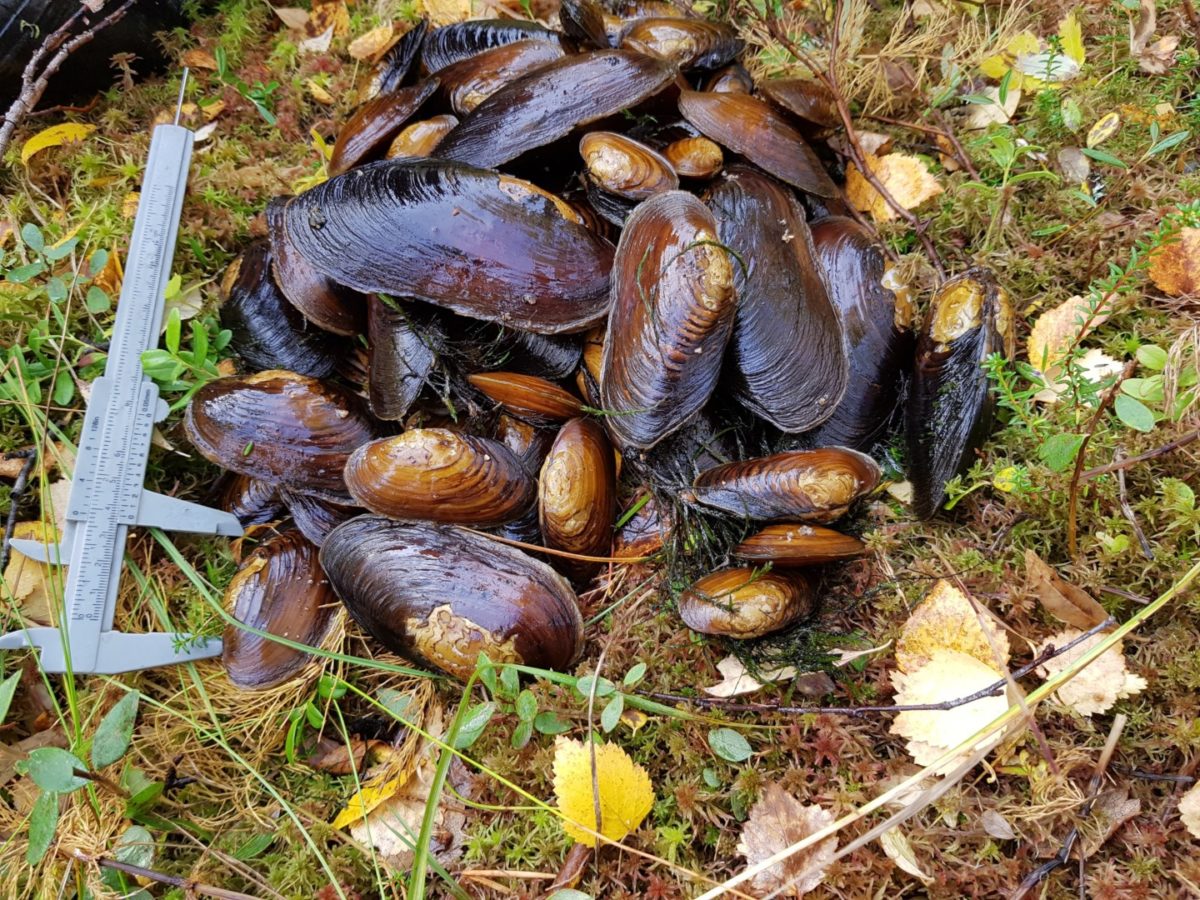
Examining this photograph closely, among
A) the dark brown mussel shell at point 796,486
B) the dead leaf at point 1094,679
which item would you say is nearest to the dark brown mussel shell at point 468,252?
the dark brown mussel shell at point 796,486

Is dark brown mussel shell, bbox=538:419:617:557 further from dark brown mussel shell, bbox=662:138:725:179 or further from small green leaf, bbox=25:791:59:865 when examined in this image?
small green leaf, bbox=25:791:59:865

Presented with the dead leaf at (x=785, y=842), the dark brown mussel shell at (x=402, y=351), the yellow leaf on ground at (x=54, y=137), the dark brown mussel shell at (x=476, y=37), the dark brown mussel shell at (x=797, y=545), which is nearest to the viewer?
the dead leaf at (x=785, y=842)

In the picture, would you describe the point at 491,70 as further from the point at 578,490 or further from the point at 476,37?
the point at 578,490

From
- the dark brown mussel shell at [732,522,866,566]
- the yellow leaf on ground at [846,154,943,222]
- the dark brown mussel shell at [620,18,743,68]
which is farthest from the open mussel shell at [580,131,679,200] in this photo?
the dark brown mussel shell at [732,522,866,566]

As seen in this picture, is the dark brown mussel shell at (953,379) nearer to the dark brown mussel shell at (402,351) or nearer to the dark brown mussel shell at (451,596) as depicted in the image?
the dark brown mussel shell at (451,596)

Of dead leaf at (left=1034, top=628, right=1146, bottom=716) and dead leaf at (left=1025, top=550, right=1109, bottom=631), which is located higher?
dead leaf at (left=1025, top=550, right=1109, bottom=631)

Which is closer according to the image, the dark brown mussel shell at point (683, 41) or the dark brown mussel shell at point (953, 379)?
the dark brown mussel shell at point (953, 379)

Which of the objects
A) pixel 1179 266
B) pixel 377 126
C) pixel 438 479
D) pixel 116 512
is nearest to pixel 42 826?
pixel 116 512
